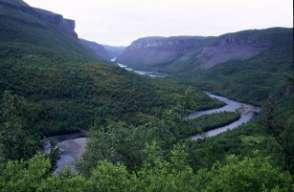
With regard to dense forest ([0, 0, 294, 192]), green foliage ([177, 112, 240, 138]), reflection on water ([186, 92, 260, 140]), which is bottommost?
reflection on water ([186, 92, 260, 140])

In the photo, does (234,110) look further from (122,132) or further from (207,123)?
(122,132)

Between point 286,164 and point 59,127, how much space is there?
63.5 m

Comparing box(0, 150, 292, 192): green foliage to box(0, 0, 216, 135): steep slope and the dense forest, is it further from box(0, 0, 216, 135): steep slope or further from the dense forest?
box(0, 0, 216, 135): steep slope

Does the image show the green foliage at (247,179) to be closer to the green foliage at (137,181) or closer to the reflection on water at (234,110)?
the green foliage at (137,181)

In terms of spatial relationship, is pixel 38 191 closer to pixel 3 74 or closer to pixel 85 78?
pixel 3 74

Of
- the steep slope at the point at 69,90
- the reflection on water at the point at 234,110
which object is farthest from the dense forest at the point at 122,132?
the reflection on water at the point at 234,110

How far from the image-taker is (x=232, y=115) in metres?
154

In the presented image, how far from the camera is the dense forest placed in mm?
45031

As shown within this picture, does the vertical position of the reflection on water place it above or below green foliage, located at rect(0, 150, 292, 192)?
below

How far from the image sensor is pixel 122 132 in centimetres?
7450

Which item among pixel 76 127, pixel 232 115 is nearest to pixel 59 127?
pixel 76 127

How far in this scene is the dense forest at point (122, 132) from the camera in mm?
45031

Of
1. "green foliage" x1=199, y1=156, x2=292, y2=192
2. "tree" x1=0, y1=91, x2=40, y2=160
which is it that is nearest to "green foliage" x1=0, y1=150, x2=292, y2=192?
"green foliage" x1=199, y1=156, x2=292, y2=192

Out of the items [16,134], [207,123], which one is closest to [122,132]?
[16,134]
